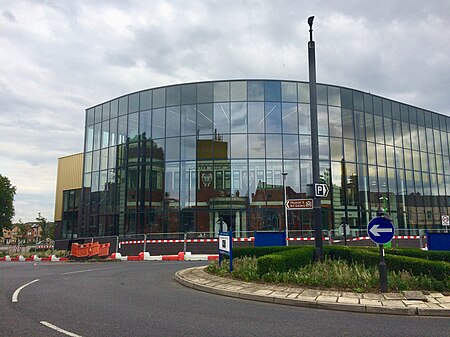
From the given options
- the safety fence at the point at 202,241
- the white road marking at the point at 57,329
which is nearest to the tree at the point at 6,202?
the safety fence at the point at 202,241

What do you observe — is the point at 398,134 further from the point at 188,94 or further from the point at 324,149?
the point at 188,94

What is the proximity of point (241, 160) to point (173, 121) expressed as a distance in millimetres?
6455

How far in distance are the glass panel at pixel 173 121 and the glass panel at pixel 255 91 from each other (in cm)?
589

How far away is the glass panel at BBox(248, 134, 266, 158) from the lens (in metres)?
28.5

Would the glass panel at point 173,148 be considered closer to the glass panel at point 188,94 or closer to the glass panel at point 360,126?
the glass panel at point 188,94

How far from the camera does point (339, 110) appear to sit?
3103 cm

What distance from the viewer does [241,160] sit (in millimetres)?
28359

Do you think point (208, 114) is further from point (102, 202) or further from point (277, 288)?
point (277, 288)

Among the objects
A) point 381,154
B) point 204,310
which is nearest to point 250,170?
point 381,154

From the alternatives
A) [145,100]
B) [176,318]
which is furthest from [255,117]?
[176,318]

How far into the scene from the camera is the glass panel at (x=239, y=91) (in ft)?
97.0

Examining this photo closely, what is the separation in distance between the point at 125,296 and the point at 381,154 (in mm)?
28588

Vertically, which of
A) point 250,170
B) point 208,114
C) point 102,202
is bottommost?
point 102,202

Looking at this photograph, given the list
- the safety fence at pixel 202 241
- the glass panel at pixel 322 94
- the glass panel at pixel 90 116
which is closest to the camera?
the safety fence at pixel 202 241
